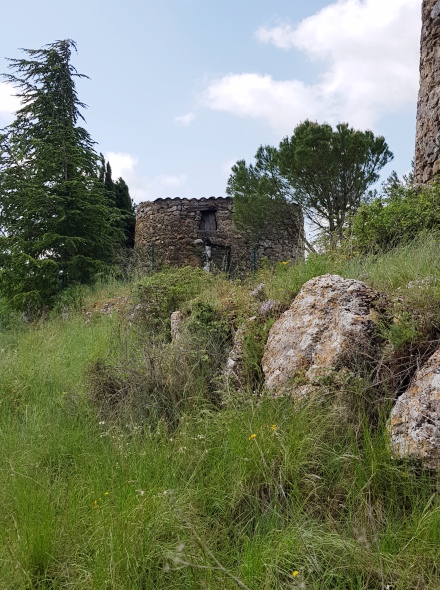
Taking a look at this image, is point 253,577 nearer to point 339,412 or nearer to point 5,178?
point 339,412

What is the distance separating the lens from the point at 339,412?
3.06 meters

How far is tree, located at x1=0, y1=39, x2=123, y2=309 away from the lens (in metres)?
11.4

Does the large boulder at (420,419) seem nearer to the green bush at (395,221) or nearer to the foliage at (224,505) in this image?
the foliage at (224,505)

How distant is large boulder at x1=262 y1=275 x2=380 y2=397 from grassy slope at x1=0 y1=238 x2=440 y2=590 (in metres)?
0.21

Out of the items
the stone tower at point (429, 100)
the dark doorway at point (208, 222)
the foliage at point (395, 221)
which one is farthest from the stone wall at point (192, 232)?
the foliage at point (395, 221)

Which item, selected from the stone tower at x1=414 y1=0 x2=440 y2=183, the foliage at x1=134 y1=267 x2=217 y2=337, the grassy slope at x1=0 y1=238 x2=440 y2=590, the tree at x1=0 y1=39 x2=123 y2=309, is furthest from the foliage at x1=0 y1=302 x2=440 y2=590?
the tree at x1=0 y1=39 x2=123 y2=309

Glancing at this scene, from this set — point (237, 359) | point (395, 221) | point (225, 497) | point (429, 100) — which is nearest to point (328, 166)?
point (429, 100)

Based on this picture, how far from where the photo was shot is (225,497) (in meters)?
2.77

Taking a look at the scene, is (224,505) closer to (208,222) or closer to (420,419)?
(420,419)

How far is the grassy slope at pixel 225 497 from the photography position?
2.25 m

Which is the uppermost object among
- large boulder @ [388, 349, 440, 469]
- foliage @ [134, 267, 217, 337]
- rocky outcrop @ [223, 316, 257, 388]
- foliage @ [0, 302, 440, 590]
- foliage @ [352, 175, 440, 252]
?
foliage @ [352, 175, 440, 252]

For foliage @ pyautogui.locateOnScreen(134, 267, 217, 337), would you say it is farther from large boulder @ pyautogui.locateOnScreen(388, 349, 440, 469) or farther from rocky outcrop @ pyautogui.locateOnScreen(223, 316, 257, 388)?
large boulder @ pyautogui.locateOnScreen(388, 349, 440, 469)

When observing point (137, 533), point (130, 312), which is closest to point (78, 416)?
point (137, 533)

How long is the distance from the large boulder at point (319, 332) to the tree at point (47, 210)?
823cm
